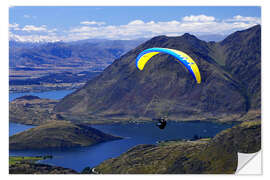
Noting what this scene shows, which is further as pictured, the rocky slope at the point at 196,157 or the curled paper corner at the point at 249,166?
the rocky slope at the point at 196,157

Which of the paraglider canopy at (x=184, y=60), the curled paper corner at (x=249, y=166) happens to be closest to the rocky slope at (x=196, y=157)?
the curled paper corner at (x=249, y=166)

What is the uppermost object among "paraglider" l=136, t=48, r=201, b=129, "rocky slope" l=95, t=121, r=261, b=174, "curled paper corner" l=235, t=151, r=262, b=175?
"paraglider" l=136, t=48, r=201, b=129

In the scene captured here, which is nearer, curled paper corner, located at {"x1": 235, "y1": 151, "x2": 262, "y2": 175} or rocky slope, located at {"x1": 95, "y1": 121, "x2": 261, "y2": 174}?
curled paper corner, located at {"x1": 235, "y1": 151, "x2": 262, "y2": 175}

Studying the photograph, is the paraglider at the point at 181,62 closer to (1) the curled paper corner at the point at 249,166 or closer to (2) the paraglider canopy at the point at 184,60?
(2) the paraglider canopy at the point at 184,60

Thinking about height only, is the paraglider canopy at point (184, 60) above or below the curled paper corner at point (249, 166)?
above

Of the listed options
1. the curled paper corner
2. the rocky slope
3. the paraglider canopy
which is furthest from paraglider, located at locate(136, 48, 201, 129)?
the rocky slope

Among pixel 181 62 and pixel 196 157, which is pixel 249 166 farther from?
pixel 196 157

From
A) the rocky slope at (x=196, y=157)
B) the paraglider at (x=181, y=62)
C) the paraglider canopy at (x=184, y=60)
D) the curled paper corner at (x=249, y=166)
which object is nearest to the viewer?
the paraglider at (x=181, y=62)

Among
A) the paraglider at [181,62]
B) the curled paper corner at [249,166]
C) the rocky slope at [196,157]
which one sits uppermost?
the paraglider at [181,62]

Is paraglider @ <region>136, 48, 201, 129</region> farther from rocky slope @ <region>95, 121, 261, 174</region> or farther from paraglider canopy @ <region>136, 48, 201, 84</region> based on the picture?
rocky slope @ <region>95, 121, 261, 174</region>
